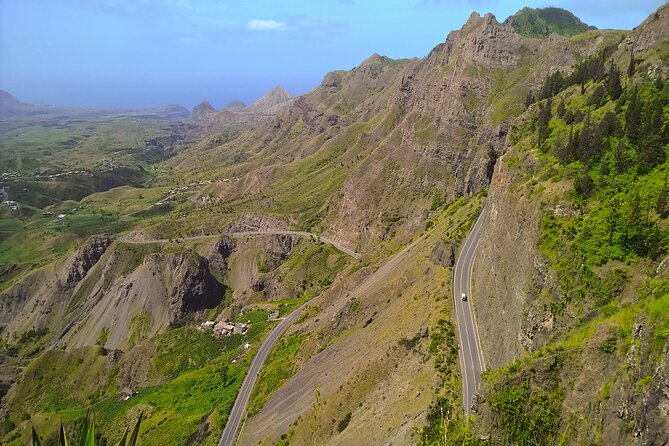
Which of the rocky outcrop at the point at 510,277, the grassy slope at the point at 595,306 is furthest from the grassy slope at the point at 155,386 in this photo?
the grassy slope at the point at 595,306

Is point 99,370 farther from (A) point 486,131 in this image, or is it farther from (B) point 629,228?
(A) point 486,131

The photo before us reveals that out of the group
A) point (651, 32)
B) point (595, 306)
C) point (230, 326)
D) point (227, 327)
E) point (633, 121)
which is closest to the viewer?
point (595, 306)

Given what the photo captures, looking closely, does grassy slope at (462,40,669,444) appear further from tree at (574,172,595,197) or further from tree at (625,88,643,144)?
tree at (625,88,643,144)

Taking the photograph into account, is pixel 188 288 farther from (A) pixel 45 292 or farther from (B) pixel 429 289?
(B) pixel 429 289

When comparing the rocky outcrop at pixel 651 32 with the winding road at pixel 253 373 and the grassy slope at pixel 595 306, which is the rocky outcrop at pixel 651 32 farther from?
the winding road at pixel 253 373

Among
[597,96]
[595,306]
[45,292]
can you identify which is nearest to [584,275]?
[595,306]

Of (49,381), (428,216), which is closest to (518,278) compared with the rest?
(428,216)
